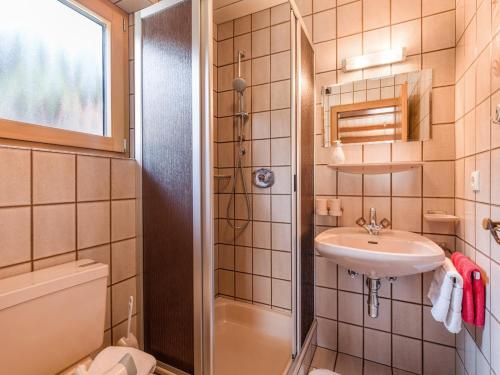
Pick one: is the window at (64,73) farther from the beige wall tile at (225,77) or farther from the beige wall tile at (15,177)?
the beige wall tile at (225,77)

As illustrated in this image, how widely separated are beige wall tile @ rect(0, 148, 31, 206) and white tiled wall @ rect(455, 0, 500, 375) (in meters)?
1.69

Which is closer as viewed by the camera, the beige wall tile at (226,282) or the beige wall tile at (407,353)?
the beige wall tile at (407,353)

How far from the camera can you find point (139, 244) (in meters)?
1.29

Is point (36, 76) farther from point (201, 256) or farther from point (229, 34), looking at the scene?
point (229, 34)

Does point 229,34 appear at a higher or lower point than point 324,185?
higher

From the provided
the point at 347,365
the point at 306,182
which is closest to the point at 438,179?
the point at 306,182

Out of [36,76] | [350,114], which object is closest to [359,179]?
[350,114]

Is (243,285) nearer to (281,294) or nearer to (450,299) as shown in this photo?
(281,294)

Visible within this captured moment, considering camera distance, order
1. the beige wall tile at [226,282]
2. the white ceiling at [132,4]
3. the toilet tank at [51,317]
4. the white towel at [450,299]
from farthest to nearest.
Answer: the beige wall tile at [226,282]
the white ceiling at [132,4]
the white towel at [450,299]
the toilet tank at [51,317]

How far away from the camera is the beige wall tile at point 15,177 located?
85cm

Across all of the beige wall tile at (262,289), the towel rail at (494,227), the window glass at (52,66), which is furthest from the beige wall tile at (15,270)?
the towel rail at (494,227)

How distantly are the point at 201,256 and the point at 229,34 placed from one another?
1782mm

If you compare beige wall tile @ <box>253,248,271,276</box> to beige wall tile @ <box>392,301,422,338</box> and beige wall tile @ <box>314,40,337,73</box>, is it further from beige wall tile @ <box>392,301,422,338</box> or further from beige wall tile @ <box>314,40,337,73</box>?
beige wall tile @ <box>314,40,337,73</box>

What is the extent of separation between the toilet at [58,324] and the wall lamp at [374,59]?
5.84 ft
